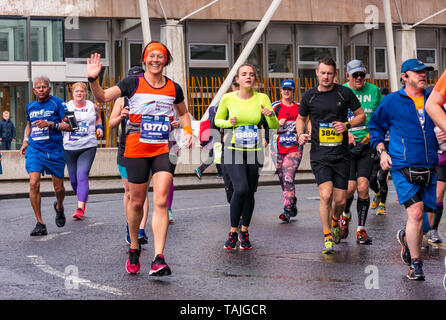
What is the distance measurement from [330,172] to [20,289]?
11.2 feet

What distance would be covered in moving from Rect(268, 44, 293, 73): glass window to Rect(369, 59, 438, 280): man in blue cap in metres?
22.8

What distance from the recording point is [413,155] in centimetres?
701

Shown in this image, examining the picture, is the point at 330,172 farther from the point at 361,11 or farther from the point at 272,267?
the point at 361,11

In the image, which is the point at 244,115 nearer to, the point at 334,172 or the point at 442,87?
the point at 334,172

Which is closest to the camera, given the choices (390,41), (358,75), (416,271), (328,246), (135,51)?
(416,271)

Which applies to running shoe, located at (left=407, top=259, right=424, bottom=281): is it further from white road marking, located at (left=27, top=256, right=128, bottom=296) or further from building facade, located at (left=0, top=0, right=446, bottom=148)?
building facade, located at (left=0, top=0, right=446, bottom=148)

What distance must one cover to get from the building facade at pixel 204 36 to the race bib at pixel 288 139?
43.6 ft

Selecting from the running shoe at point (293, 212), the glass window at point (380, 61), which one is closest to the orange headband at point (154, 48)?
the running shoe at point (293, 212)

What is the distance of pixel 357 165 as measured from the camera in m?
9.54

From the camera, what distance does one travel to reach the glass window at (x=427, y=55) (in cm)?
3200

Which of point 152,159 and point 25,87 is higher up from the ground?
point 25,87

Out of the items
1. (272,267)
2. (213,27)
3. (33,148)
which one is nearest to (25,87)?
(213,27)

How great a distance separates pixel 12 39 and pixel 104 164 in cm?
649

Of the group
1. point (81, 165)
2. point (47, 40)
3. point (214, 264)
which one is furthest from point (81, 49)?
point (214, 264)
